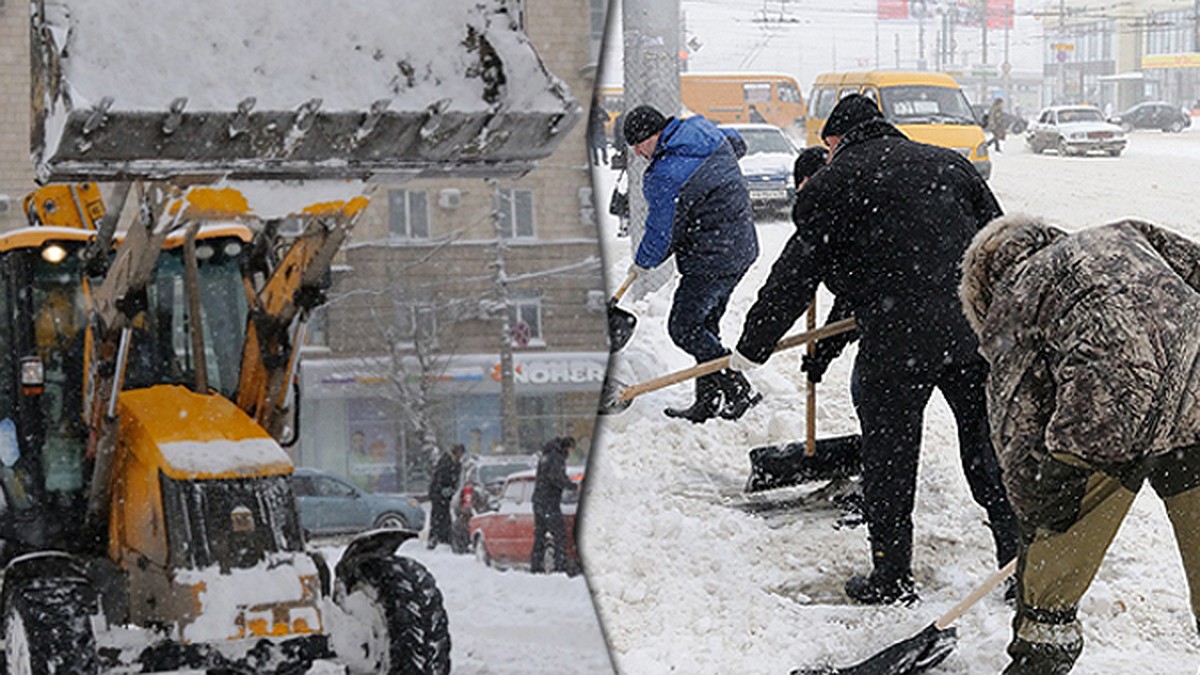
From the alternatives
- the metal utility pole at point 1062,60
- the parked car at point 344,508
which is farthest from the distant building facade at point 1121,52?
the parked car at point 344,508

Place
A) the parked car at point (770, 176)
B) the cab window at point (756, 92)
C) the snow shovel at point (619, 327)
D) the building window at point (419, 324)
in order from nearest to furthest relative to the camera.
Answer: the snow shovel at point (619, 327), the parked car at point (770, 176), the building window at point (419, 324), the cab window at point (756, 92)

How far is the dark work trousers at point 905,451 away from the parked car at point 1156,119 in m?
35.6

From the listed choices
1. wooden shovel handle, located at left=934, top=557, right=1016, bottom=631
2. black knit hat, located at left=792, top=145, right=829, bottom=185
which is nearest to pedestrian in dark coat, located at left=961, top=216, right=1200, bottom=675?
wooden shovel handle, located at left=934, top=557, right=1016, bottom=631

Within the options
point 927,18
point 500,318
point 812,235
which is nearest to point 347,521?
point 500,318

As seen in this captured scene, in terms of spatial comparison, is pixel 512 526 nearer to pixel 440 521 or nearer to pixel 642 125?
pixel 440 521

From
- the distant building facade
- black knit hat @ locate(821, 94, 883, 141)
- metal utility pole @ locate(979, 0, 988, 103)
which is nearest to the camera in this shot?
black knit hat @ locate(821, 94, 883, 141)

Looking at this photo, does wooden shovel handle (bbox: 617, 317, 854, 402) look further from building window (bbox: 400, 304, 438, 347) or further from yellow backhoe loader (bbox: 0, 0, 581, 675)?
building window (bbox: 400, 304, 438, 347)

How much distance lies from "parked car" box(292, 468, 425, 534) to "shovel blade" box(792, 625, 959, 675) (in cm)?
883

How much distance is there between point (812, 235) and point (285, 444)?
6.95 feet

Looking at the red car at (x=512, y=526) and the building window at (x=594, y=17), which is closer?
the red car at (x=512, y=526)

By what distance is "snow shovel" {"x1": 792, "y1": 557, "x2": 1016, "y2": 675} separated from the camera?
4.61 m

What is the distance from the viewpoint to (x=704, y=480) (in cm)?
705

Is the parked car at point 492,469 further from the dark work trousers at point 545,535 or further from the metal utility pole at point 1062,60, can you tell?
the metal utility pole at point 1062,60

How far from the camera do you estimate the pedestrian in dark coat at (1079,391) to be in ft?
12.0
